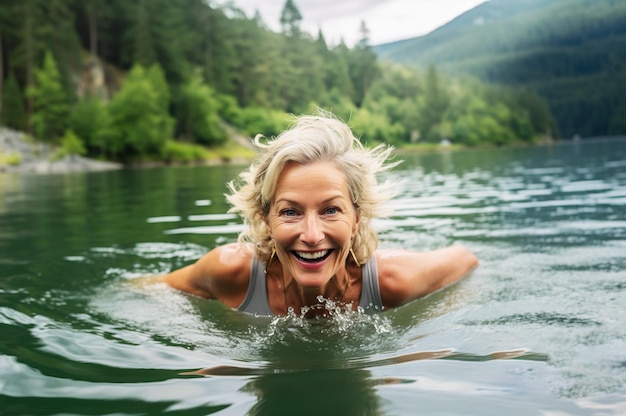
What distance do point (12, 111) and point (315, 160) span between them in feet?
185

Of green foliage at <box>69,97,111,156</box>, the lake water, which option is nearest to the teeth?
the lake water

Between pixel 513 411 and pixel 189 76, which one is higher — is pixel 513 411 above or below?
below

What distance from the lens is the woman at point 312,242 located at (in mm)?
3557

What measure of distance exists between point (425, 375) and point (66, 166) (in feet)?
155

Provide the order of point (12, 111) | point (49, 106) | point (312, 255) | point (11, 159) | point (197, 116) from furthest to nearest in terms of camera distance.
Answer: point (197, 116)
point (49, 106)
point (12, 111)
point (11, 159)
point (312, 255)

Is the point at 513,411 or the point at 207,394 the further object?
the point at 207,394

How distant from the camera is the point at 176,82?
229 ft

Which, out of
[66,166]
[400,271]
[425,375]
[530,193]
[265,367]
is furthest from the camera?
[66,166]

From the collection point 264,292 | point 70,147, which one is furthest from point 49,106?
point 264,292

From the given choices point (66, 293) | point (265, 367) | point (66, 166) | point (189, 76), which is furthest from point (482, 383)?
point (189, 76)

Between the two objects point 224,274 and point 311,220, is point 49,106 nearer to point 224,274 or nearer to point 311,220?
point 224,274

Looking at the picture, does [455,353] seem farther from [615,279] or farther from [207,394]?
[615,279]

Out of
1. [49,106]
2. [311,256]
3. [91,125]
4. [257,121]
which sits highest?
[49,106]

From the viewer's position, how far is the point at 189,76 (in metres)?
69.8
